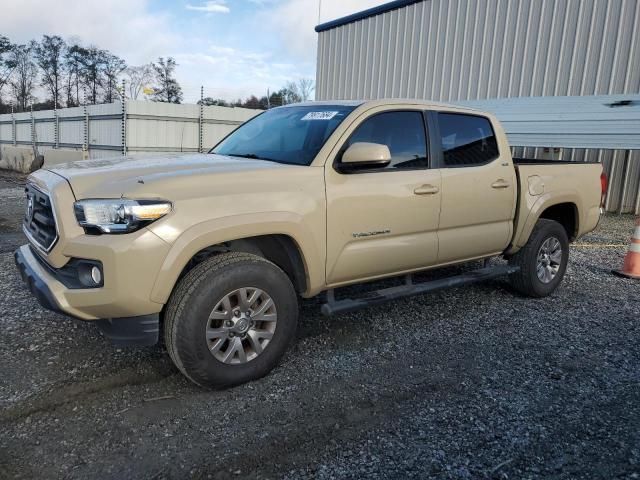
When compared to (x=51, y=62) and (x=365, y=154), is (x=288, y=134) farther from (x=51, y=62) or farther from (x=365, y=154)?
(x=51, y=62)

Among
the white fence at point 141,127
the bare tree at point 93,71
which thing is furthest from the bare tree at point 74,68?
the white fence at point 141,127

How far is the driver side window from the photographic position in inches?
155

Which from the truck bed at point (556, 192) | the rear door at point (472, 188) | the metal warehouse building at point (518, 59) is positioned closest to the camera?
the rear door at point (472, 188)

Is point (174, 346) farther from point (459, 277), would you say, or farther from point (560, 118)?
point (560, 118)

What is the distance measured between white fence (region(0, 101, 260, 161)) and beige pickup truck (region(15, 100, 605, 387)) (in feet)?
44.9

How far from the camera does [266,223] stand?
10.6ft

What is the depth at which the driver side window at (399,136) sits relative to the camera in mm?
3949

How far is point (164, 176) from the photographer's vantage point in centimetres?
305

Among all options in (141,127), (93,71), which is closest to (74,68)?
(93,71)

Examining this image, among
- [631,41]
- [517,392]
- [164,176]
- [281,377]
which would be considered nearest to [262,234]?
[164,176]

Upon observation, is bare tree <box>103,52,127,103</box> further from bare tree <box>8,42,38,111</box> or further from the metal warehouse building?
the metal warehouse building

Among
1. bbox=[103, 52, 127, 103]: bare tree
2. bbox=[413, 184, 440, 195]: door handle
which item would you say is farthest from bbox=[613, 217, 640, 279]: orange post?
bbox=[103, 52, 127, 103]: bare tree

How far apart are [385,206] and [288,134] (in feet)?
3.26

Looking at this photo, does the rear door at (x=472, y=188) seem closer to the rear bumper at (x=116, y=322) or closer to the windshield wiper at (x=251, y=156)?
the windshield wiper at (x=251, y=156)
